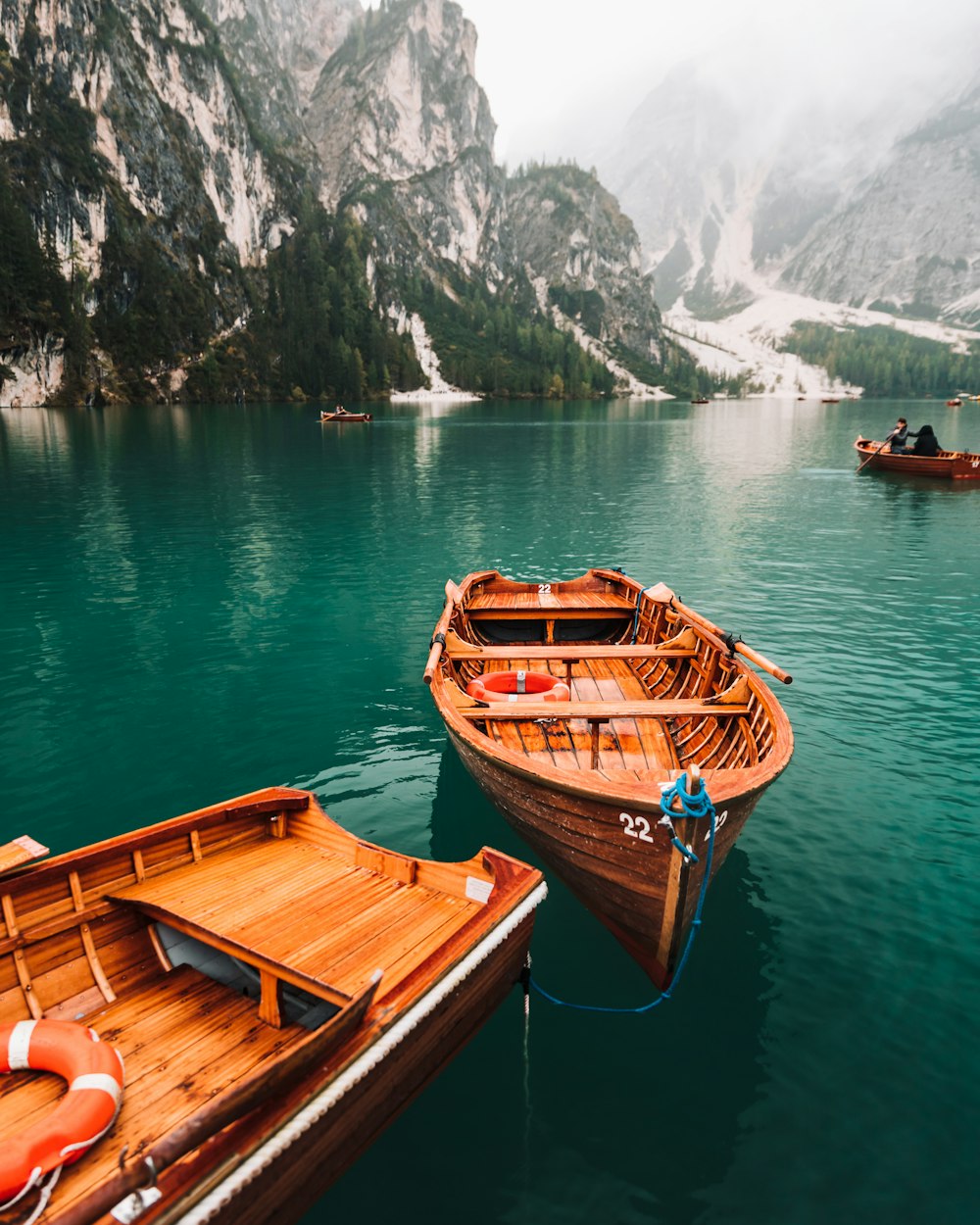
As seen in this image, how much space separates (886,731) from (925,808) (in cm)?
309

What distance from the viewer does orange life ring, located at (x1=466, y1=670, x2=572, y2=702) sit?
11992 mm

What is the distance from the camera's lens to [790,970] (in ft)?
28.4

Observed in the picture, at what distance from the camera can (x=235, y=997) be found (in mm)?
6758

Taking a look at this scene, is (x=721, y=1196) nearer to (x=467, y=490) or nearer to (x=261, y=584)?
(x=261, y=584)

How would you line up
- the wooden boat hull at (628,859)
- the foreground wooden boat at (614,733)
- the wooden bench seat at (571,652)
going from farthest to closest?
1. the wooden bench seat at (571,652)
2. the foreground wooden boat at (614,733)
3. the wooden boat hull at (628,859)

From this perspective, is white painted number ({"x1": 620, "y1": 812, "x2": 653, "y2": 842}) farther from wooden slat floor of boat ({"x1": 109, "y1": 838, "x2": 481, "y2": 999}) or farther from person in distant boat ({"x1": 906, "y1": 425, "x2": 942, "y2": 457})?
person in distant boat ({"x1": 906, "y1": 425, "x2": 942, "y2": 457})

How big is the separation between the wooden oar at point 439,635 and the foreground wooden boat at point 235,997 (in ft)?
11.5

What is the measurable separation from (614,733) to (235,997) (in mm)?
7062

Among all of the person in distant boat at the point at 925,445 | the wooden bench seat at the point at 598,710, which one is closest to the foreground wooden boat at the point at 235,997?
the wooden bench seat at the point at 598,710

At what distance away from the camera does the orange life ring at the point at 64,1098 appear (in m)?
4.59

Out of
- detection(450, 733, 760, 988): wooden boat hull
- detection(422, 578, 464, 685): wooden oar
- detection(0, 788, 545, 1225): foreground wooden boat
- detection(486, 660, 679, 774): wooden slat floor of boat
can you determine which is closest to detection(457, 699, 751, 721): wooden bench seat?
detection(486, 660, 679, 774): wooden slat floor of boat

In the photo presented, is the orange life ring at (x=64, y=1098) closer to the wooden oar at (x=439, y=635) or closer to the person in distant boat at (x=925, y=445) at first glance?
the wooden oar at (x=439, y=635)

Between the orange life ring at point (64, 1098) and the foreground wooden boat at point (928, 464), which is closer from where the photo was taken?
the orange life ring at point (64, 1098)

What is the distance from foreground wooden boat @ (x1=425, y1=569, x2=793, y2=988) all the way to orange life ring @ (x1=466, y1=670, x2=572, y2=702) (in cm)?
4
